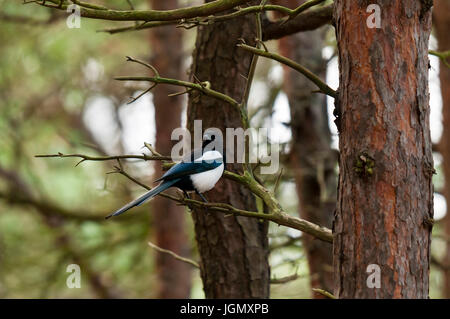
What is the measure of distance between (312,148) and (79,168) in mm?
6011

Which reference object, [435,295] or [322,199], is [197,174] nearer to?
[322,199]

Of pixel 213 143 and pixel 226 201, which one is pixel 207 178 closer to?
pixel 213 143

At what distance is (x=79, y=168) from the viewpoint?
12109mm

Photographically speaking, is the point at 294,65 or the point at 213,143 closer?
the point at 294,65

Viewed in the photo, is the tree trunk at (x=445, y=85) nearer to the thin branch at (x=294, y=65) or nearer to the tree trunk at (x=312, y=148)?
the tree trunk at (x=312, y=148)

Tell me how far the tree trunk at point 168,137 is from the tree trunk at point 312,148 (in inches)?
65.7

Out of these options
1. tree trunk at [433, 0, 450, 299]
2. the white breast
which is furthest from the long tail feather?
tree trunk at [433, 0, 450, 299]

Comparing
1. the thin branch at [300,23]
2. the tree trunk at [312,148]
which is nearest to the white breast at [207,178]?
the thin branch at [300,23]

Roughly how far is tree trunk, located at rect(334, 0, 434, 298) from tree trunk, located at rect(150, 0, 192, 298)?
5598 millimetres

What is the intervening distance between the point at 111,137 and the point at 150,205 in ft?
13.1

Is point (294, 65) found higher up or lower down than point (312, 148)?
lower down

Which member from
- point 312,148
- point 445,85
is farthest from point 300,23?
point 445,85
